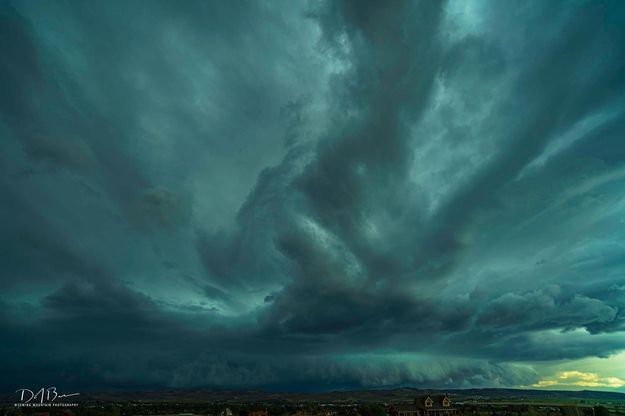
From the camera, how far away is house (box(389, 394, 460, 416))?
615ft

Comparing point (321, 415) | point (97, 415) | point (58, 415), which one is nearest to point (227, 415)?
point (321, 415)

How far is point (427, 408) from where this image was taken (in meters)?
190

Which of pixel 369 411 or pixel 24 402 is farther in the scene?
pixel 369 411

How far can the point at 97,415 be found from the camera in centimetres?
19588

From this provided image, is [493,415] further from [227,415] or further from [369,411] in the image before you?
[227,415]

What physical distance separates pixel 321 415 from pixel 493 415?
77156 mm

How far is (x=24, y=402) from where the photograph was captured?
3652 inches

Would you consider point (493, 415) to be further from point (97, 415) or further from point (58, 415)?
point (58, 415)

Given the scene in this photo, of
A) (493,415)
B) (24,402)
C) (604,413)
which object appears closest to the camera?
(24,402)

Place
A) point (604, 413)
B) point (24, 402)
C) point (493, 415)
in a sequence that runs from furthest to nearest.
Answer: point (493, 415) < point (604, 413) < point (24, 402)

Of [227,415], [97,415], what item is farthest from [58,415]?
[227,415]

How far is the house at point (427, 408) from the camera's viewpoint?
615ft

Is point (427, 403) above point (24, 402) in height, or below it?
below

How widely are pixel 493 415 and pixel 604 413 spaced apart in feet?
142
